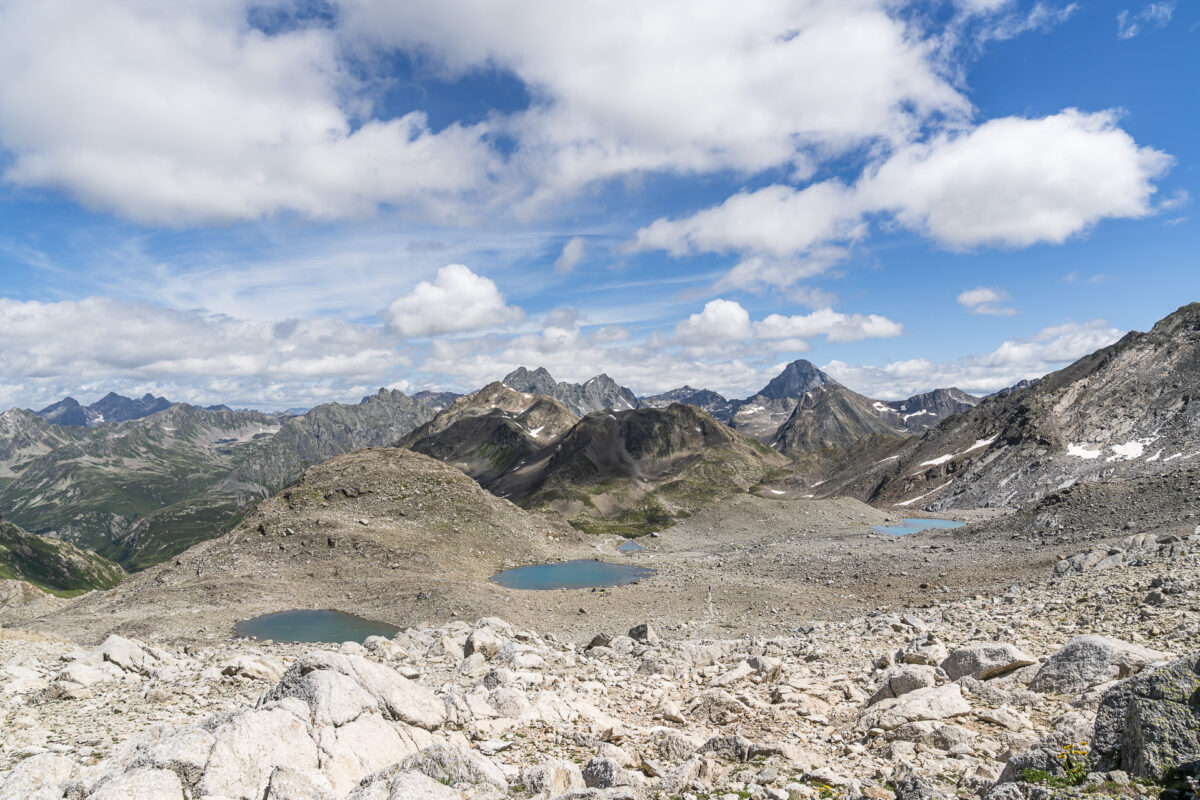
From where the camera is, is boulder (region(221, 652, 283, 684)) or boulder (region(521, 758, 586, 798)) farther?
boulder (region(221, 652, 283, 684))

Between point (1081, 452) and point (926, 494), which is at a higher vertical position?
point (1081, 452)

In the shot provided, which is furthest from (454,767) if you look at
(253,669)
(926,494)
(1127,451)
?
(926,494)

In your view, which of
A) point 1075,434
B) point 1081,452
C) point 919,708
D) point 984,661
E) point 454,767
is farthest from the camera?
point 1075,434

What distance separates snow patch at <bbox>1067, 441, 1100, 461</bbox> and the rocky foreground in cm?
9954

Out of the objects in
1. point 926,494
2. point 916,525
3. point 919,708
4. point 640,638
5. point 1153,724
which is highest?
point 1153,724

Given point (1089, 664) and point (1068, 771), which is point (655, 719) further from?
point (1089, 664)

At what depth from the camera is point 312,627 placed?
43.2 m

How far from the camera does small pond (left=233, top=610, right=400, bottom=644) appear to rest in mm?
40656

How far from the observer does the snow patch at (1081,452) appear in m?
99.9

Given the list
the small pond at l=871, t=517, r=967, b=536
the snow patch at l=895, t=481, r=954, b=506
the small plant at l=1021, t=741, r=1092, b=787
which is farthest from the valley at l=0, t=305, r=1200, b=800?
the snow patch at l=895, t=481, r=954, b=506

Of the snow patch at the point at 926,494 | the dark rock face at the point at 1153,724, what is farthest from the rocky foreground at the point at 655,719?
the snow patch at the point at 926,494

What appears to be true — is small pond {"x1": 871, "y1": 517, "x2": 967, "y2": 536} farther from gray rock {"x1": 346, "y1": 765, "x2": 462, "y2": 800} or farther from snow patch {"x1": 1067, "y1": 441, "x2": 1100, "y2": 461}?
gray rock {"x1": 346, "y1": 765, "x2": 462, "y2": 800}

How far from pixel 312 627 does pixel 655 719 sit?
36830 mm

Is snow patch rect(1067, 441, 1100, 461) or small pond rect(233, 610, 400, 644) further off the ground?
snow patch rect(1067, 441, 1100, 461)
